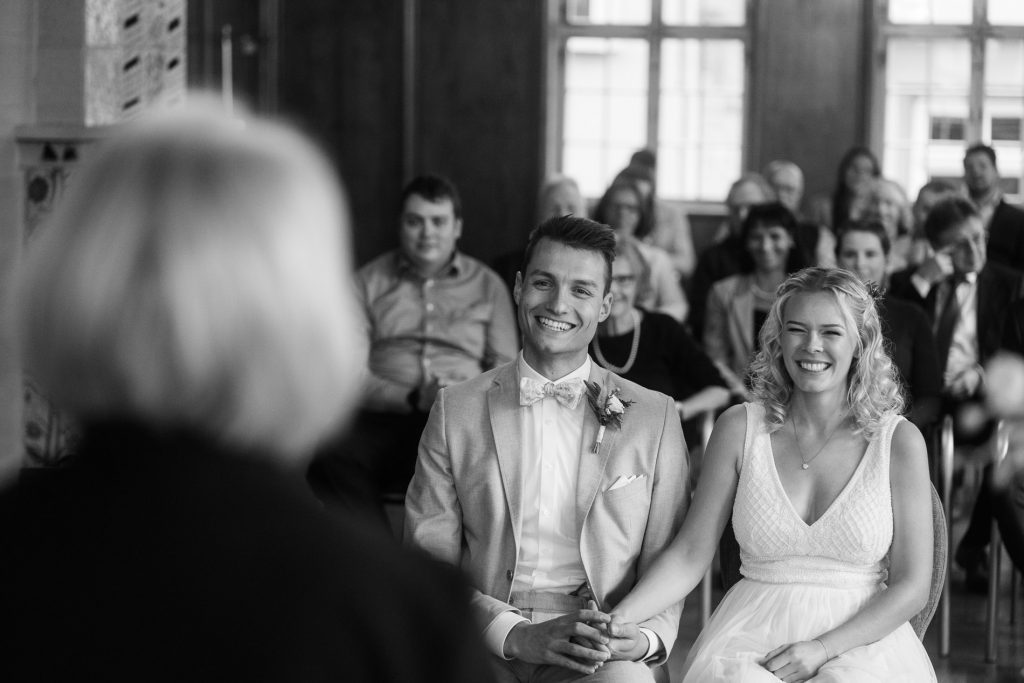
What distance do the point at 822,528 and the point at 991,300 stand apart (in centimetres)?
257

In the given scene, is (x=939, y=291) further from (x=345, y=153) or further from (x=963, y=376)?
(x=345, y=153)

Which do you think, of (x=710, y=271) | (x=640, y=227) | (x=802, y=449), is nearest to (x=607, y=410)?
(x=802, y=449)

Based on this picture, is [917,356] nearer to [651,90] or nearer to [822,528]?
[822,528]

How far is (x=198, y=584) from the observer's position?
93cm

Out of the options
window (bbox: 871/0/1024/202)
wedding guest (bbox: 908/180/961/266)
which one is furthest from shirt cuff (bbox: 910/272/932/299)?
window (bbox: 871/0/1024/202)

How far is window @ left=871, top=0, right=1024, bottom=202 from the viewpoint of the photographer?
9820 mm

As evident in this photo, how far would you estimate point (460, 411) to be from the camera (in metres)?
2.89

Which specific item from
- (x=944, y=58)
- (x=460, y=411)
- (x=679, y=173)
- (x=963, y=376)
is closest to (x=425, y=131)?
(x=679, y=173)

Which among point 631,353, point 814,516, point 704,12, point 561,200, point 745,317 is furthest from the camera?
point 704,12

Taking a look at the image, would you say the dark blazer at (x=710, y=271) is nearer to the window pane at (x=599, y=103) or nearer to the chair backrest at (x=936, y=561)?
the chair backrest at (x=936, y=561)

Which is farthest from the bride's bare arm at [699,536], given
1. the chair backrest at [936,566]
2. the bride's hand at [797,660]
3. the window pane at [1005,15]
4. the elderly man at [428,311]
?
the window pane at [1005,15]

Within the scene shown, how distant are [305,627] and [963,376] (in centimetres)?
435

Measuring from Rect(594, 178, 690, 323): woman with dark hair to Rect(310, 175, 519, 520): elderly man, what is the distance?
1023 millimetres

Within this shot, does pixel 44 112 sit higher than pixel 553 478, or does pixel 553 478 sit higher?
pixel 44 112
